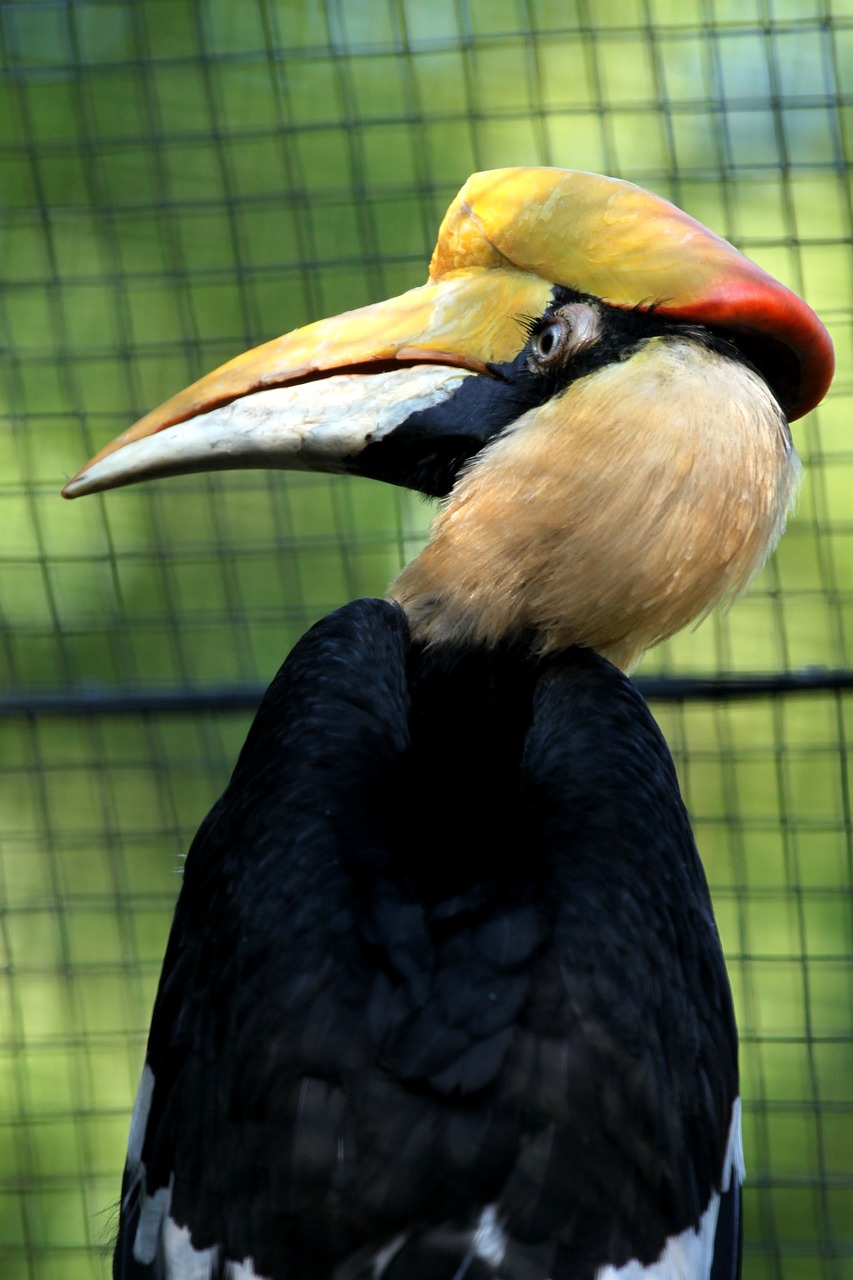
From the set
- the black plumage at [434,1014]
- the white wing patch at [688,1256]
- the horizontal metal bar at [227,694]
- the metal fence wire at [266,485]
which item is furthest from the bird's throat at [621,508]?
the metal fence wire at [266,485]

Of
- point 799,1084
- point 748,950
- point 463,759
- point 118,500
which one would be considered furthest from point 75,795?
point 463,759

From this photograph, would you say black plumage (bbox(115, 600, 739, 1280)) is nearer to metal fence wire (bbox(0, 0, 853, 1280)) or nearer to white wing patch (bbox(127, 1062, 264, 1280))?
white wing patch (bbox(127, 1062, 264, 1280))

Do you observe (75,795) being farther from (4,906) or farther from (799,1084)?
(799,1084)

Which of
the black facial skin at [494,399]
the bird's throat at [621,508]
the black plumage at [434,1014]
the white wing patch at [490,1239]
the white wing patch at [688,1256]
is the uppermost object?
the black facial skin at [494,399]

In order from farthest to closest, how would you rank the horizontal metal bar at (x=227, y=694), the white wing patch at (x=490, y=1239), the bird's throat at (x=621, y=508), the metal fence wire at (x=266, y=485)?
the metal fence wire at (x=266, y=485)
the horizontal metal bar at (x=227, y=694)
the bird's throat at (x=621, y=508)
the white wing patch at (x=490, y=1239)

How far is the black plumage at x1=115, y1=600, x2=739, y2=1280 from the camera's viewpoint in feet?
2.78

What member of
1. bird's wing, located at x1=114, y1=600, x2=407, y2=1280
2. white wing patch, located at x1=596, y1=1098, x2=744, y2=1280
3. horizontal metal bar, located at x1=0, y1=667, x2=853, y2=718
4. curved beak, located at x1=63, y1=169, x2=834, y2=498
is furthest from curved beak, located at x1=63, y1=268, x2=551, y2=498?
horizontal metal bar, located at x1=0, y1=667, x2=853, y2=718

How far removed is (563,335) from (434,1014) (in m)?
0.59

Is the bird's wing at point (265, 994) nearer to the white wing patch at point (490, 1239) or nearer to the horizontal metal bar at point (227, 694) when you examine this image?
the white wing patch at point (490, 1239)

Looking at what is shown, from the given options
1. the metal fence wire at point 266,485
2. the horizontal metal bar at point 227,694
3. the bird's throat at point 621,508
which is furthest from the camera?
the metal fence wire at point 266,485

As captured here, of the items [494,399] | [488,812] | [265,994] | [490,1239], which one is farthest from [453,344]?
[490,1239]

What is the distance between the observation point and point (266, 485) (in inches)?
92.9

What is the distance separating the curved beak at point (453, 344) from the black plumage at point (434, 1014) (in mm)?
247

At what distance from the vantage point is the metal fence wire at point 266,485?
2.23m
